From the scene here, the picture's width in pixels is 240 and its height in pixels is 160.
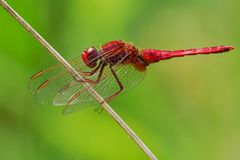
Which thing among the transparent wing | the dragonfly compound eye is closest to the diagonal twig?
the transparent wing

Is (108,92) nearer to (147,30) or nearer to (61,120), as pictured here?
(61,120)

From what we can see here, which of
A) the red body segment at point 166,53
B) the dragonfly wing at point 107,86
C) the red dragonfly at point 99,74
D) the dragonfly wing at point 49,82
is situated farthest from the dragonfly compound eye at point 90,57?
the red body segment at point 166,53

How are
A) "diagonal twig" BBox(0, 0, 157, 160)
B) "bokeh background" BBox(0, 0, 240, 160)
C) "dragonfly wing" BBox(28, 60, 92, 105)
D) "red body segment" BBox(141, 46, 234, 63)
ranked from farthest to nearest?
"red body segment" BBox(141, 46, 234, 63)
"bokeh background" BBox(0, 0, 240, 160)
"dragonfly wing" BBox(28, 60, 92, 105)
"diagonal twig" BBox(0, 0, 157, 160)

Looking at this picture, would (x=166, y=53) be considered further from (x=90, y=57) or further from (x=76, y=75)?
(x=76, y=75)

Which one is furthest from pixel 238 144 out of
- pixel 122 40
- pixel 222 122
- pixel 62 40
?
pixel 62 40

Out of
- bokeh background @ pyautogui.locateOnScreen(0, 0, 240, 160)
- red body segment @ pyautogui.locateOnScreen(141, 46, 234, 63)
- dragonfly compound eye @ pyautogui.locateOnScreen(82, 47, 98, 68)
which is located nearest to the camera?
dragonfly compound eye @ pyautogui.locateOnScreen(82, 47, 98, 68)

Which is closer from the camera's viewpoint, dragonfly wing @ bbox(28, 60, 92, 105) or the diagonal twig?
the diagonal twig

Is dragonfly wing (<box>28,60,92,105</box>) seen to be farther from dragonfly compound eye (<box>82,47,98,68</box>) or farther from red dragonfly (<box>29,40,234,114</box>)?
dragonfly compound eye (<box>82,47,98,68</box>)
